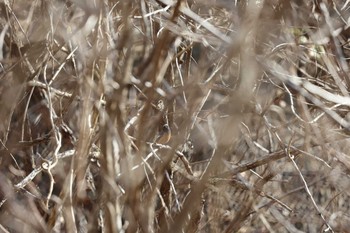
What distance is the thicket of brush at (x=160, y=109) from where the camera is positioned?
1948mm

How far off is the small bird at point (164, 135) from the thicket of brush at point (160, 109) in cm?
1

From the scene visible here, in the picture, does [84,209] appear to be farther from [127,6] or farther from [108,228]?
[127,6]

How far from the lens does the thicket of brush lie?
195cm

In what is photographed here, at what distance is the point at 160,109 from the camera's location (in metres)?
2.25

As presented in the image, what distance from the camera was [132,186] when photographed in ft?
4.94

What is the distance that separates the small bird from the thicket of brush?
0.05 feet

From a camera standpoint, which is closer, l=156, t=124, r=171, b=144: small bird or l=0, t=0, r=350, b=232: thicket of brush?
l=0, t=0, r=350, b=232: thicket of brush

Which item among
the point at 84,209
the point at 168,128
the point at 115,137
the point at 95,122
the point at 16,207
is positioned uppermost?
the point at 115,137

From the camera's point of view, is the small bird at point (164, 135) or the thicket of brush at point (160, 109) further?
the small bird at point (164, 135)

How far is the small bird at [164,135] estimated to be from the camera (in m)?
2.41

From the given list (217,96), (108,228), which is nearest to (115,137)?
(108,228)

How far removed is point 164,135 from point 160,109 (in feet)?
0.75

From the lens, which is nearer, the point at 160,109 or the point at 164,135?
the point at 160,109

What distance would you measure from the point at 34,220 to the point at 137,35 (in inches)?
26.0
